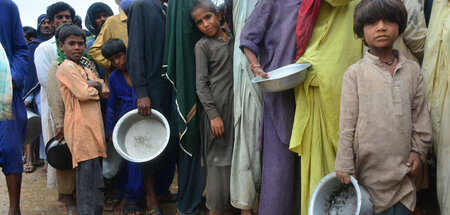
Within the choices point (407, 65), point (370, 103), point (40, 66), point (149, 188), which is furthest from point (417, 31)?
point (40, 66)

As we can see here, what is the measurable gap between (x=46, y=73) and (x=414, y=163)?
391 centimetres

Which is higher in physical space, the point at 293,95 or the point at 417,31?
the point at 417,31

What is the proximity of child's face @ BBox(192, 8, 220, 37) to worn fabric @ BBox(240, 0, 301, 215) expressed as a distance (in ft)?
1.12

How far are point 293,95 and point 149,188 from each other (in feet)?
5.60

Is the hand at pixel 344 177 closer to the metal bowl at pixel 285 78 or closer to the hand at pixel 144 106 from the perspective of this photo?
the metal bowl at pixel 285 78

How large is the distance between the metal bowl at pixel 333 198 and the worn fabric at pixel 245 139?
72 cm

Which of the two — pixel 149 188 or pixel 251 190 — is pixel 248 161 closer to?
pixel 251 190

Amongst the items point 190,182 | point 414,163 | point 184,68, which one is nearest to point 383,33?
point 414,163

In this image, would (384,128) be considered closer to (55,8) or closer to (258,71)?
(258,71)

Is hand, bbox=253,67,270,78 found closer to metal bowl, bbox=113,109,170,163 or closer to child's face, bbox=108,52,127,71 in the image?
metal bowl, bbox=113,109,170,163

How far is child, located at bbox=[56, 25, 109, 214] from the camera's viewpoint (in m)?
3.31

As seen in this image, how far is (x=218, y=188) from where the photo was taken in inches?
127

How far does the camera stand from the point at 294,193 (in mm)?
3012

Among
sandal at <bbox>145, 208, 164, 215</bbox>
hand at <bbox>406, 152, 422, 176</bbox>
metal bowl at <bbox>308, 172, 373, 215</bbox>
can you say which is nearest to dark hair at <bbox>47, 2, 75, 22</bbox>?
sandal at <bbox>145, 208, 164, 215</bbox>
